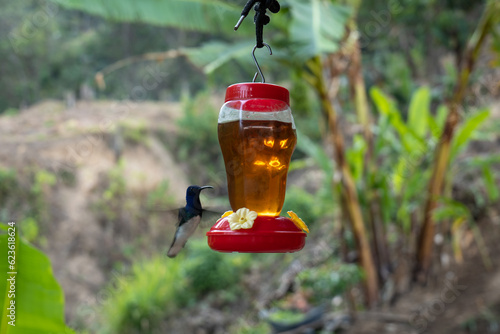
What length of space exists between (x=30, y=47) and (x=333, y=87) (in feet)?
40.7

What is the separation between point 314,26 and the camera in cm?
266

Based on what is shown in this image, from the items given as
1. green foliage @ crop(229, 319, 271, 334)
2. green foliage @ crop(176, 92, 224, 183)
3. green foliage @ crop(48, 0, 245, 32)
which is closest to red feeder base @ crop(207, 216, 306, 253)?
green foliage @ crop(48, 0, 245, 32)

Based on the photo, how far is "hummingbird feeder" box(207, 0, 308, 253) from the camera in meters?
1.01

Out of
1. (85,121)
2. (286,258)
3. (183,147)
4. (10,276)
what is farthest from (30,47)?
(10,276)

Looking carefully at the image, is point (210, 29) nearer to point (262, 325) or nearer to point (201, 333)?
point (262, 325)

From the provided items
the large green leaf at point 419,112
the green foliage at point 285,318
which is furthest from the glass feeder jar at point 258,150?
the green foliage at point 285,318

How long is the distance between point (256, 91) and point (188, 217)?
337 mm

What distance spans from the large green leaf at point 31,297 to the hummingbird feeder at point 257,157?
35 centimetres

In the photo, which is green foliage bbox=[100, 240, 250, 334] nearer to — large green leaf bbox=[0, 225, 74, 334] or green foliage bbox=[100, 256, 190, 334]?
green foliage bbox=[100, 256, 190, 334]

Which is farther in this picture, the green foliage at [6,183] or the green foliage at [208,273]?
the green foliage at [6,183]

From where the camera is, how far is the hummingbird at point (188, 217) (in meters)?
1.07

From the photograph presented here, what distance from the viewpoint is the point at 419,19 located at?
6496 mm

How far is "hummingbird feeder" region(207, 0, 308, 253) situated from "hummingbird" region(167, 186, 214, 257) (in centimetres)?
6

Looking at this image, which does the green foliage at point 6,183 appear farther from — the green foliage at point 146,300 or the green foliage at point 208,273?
the green foliage at point 208,273
